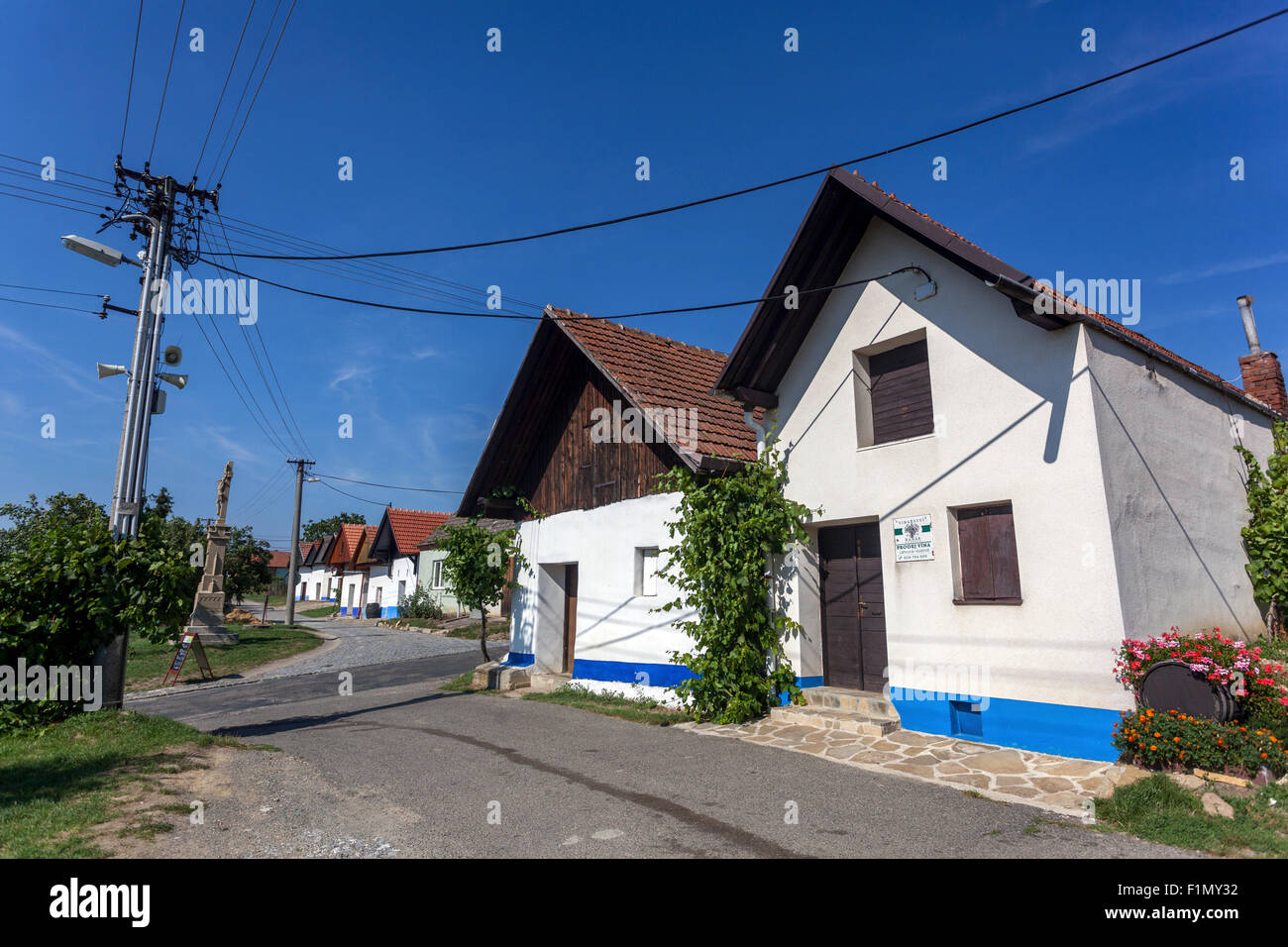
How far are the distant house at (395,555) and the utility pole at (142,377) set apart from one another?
90.8 feet

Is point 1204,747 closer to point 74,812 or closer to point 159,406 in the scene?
point 74,812

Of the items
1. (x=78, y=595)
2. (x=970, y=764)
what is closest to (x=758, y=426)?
(x=970, y=764)

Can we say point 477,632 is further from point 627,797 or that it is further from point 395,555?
point 627,797

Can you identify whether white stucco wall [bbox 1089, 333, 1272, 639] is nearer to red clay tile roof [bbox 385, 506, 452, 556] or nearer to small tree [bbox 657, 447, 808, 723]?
small tree [bbox 657, 447, 808, 723]

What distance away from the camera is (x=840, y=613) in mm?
9641

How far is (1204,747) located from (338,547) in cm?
4977

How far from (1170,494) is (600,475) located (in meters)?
8.60

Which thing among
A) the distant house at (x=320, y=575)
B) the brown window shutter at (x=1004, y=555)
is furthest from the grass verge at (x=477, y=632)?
the distant house at (x=320, y=575)

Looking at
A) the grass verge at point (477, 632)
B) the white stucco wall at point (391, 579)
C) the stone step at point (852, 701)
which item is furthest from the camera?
the white stucco wall at point (391, 579)

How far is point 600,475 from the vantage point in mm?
13039

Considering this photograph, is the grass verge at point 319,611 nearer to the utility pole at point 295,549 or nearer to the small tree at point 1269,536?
the utility pole at point 295,549

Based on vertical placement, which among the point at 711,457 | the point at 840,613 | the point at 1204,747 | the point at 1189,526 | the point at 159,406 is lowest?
the point at 1204,747

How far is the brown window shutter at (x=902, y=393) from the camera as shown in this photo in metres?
8.83
